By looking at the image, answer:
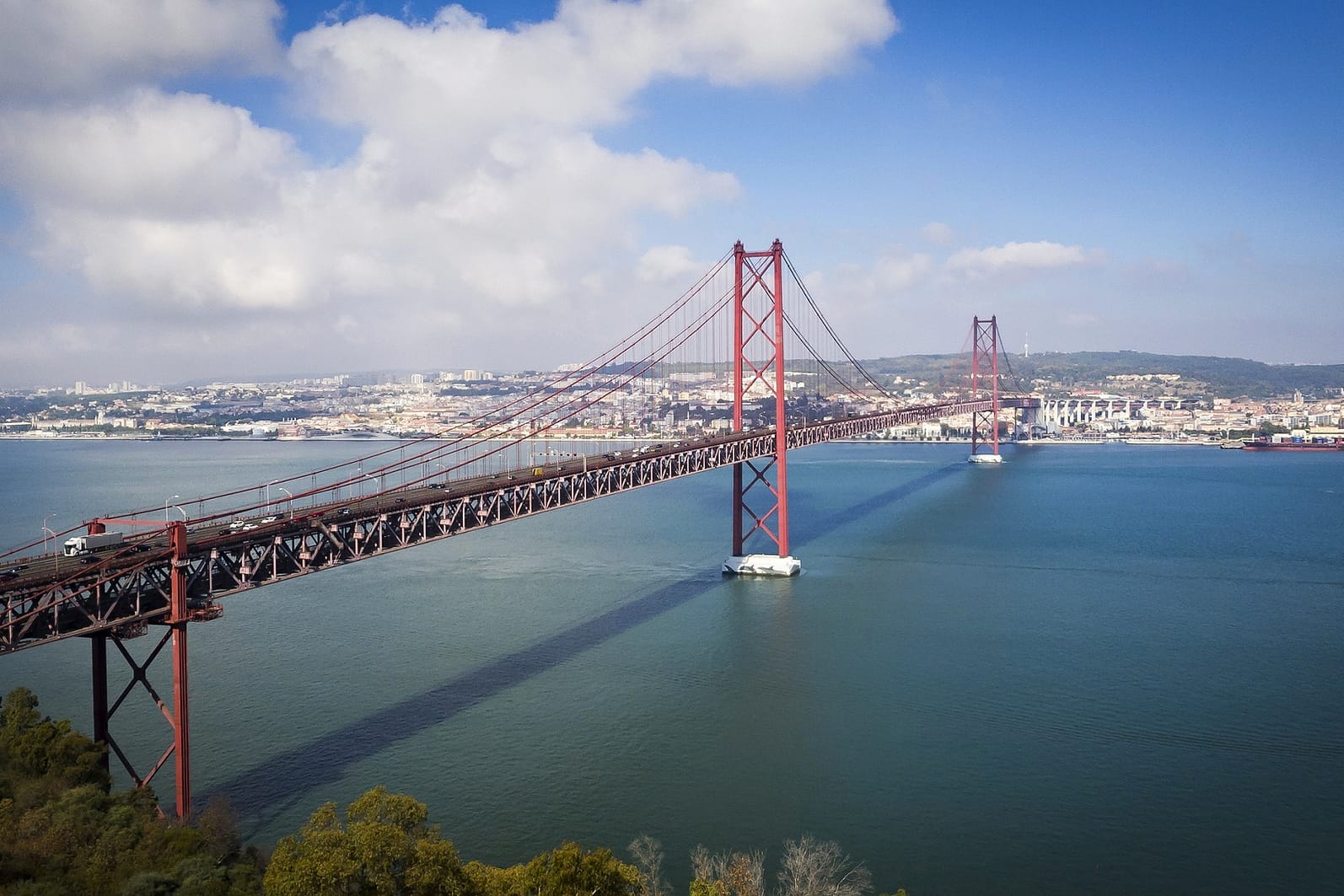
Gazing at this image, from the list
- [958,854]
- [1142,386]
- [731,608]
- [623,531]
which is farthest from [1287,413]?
[958,854]

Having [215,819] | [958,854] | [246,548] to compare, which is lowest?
[958,854]

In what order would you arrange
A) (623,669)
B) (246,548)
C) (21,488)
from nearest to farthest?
(246,548) < (623,669) < (21,488)

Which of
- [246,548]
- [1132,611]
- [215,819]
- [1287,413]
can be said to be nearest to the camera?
[215,819]

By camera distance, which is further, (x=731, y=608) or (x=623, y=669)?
(x=731, y=608)

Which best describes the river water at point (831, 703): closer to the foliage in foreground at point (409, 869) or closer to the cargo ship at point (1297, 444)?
the foliage in foreground at point (409, 869)

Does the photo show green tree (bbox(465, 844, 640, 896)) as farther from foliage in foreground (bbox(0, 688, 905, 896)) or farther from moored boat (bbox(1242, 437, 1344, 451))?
moored boat (bbox(1242, 437, 1344, 451))

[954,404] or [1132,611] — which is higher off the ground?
[954,404]

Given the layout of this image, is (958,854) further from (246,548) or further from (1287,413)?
(1287,413)

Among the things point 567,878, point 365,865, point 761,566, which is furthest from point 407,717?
point 761,566
